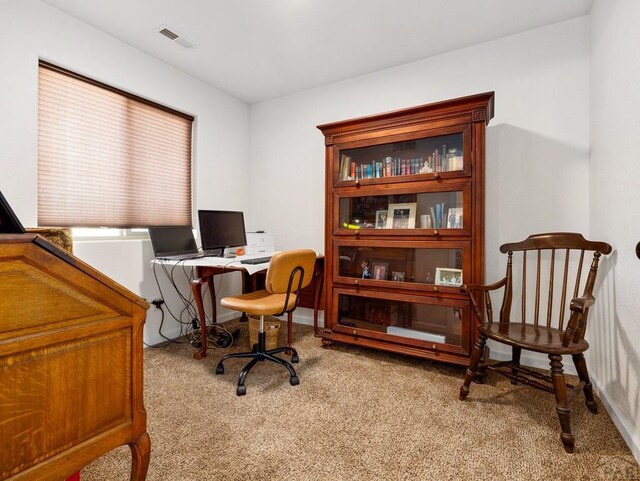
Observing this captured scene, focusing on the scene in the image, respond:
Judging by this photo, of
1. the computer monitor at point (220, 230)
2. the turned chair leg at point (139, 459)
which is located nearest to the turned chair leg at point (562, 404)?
the turned chair leg at point (139, 459)

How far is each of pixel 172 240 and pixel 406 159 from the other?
6.99 ft

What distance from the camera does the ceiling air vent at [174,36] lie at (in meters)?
2.42

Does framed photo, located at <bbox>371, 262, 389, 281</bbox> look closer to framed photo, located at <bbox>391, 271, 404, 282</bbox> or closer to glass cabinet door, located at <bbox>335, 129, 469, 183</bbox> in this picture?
framed photo, located at <bbox>391, 271, 404, 282</bbox>

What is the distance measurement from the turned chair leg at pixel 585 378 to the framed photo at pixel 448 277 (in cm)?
74

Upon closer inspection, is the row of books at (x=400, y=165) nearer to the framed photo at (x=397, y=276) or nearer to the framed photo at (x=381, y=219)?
the framed photo at (x=381, y=219)

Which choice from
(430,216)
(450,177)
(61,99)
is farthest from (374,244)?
(61,99)

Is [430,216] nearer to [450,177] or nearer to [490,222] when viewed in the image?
[450,177]

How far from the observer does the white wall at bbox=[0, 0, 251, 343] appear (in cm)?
201

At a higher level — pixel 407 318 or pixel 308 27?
pixel 308 27

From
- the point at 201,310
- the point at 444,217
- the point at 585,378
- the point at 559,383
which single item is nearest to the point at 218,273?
the point at 201,310

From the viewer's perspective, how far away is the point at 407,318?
8.21 ft

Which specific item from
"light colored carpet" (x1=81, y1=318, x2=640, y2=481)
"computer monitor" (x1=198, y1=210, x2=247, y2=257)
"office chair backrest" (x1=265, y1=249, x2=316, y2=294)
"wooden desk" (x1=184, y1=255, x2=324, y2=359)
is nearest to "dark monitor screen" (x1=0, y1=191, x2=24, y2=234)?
"light colored carpet" (x1=81, y1=318, x2=640, y2=481)

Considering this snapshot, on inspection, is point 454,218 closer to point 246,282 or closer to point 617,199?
point 617,199

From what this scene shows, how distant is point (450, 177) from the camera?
7.32ft
